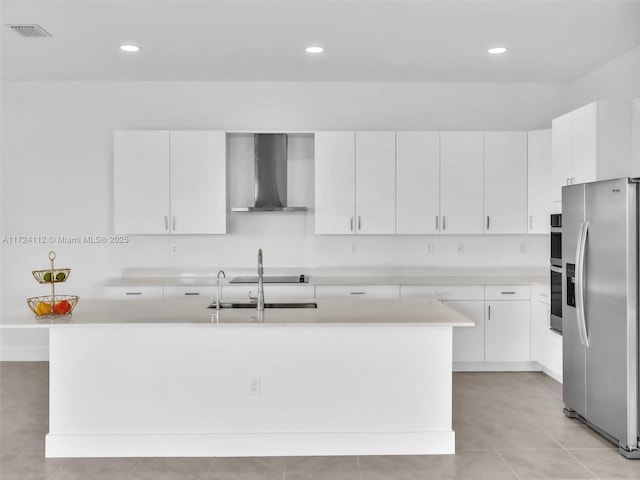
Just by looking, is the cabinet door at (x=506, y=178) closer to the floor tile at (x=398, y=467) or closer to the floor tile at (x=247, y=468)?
the floor tile at (x=398, y=467)

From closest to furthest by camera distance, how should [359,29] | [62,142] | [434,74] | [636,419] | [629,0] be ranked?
[636,419] < [629,0] < [359,29] < [434,74] < [62,142]

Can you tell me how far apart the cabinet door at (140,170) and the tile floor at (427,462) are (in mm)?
2152

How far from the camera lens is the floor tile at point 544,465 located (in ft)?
10.2

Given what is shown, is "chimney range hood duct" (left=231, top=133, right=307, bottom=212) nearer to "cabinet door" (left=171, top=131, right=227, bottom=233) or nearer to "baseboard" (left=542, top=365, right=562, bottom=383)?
"cabinet door" (left=171, top=131, right=227, bottom=233)

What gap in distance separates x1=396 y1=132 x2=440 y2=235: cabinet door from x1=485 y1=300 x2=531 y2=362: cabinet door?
3.33 feet

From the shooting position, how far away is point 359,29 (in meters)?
4.14

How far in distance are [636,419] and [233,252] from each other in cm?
396

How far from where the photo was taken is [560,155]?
15.9 feet

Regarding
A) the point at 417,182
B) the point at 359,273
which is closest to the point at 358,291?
the point at 359,273

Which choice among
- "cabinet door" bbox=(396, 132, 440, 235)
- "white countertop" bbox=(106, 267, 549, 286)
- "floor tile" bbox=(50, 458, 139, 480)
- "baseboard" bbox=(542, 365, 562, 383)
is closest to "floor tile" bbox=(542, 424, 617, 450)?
"baseboard" bbox=(542, 365, 562, 383)

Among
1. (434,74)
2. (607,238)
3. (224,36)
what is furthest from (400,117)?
(607,238)

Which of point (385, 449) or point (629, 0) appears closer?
point (385, 449)

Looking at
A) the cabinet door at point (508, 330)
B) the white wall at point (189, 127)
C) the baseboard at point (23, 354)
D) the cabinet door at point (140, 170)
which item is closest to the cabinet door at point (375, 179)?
the white wall at point (189, 127)

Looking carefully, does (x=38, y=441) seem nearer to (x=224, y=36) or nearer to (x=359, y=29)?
(x=224, y=36)
